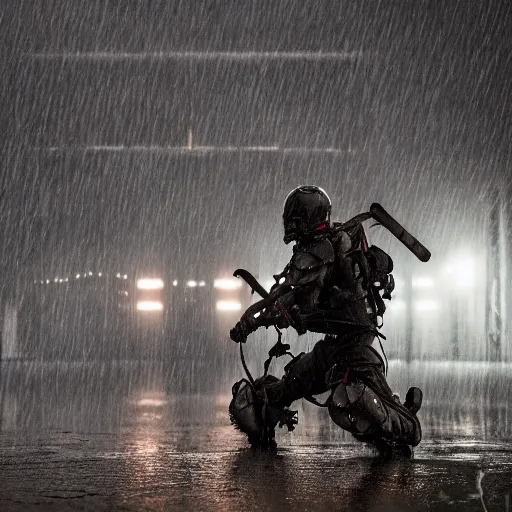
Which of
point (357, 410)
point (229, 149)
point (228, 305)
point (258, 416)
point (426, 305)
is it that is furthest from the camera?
point (229, 149)

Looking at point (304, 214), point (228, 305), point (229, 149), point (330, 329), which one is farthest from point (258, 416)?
point (229, 149)

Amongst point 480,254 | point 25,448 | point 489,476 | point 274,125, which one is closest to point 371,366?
point 489,476

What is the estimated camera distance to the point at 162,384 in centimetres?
1794

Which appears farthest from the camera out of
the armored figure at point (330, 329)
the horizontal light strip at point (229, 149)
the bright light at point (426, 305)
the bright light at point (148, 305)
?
the horizontal light strip at point (229, 149)

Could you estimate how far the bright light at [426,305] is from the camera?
38.6m

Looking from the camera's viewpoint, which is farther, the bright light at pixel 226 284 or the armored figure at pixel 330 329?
the bright light at pixel 226 284

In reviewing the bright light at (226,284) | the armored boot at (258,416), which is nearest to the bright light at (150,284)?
the bright light at (226,284)

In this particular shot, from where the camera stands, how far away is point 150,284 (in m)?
36.5

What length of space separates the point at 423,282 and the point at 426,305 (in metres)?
0.81

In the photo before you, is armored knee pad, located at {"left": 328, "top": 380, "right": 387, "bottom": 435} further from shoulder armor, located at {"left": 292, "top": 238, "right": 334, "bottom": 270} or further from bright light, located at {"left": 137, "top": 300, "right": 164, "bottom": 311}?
bright light, located at {"left": 137, "top": 300, "right": 164, "bottom": 311}

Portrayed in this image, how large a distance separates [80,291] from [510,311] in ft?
45.3

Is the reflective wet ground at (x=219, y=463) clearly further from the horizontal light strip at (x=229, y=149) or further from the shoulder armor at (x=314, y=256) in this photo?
the horizontal light strip at (x=229, y=149)

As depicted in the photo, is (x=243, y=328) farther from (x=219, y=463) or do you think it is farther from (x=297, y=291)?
(x=219, y=463)

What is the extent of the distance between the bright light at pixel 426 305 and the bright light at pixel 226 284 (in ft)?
22.3
